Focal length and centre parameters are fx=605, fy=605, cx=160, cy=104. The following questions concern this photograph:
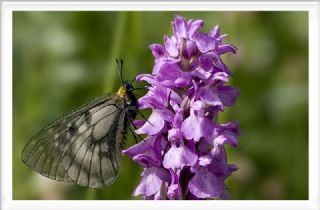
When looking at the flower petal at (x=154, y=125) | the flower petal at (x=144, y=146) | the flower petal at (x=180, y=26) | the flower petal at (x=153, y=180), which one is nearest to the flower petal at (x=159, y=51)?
the flower petal at (x=180, y=26)

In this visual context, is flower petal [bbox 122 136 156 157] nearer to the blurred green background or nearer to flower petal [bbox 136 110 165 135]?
flower petal [bbox 136 110 165 135]

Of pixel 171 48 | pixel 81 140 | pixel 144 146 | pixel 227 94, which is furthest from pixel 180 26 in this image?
pixel 81 140

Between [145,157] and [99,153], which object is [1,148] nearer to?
[99,153]

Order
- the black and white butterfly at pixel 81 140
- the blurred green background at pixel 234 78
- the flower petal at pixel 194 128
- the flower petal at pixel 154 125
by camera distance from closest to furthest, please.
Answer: the flower petal at pixel 194 128
the flower petal at pixel 154 125
the black and white butterfly at pixel 81 140
the blurred green background at pixel 234 78

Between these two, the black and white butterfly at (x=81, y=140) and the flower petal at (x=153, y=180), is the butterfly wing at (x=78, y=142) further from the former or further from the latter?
the flower petal at (x=153, y=180)

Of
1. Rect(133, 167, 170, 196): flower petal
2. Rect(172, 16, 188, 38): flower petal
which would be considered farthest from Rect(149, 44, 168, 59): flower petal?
Rect(133, 167, 170, 196): flower petal
